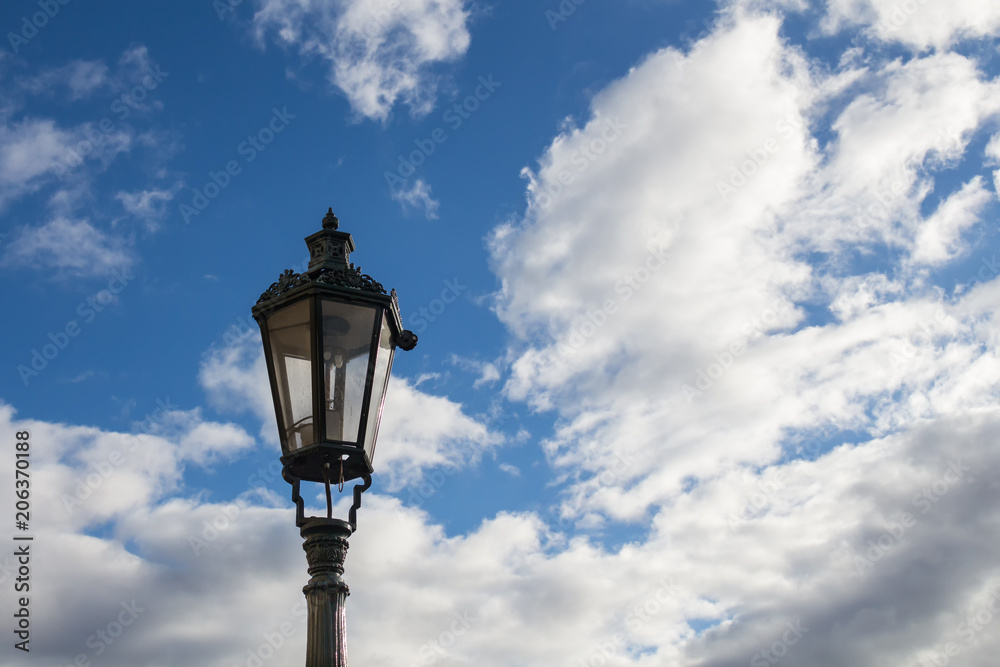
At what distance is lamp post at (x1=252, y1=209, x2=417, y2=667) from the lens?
19.6ft

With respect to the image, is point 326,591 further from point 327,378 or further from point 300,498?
point 327,378

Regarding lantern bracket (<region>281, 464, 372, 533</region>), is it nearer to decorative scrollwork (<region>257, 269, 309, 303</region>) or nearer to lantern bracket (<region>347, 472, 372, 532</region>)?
lantern bracket (<region>347, 472, 372, 532</region>)

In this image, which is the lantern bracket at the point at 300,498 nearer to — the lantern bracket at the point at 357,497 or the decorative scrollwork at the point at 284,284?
the lantern bracket at the point at 357,497

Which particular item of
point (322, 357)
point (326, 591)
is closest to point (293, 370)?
point (322, 357)

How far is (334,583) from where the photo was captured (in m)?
5.77

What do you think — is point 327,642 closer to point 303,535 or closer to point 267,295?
point 303,535

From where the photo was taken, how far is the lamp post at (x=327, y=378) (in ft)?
19.6

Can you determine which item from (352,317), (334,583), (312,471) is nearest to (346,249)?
(352,317)

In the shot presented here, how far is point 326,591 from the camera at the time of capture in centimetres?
573

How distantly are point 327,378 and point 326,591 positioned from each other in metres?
A: 1.29

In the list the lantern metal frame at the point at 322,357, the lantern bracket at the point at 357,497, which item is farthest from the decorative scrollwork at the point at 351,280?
the lantern bracket at the point at 357,497

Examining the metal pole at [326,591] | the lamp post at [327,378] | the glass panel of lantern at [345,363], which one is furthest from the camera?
the glass panel of lantern at [345,363]

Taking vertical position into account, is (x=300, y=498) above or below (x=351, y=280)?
below

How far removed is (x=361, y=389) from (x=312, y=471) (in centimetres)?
60
